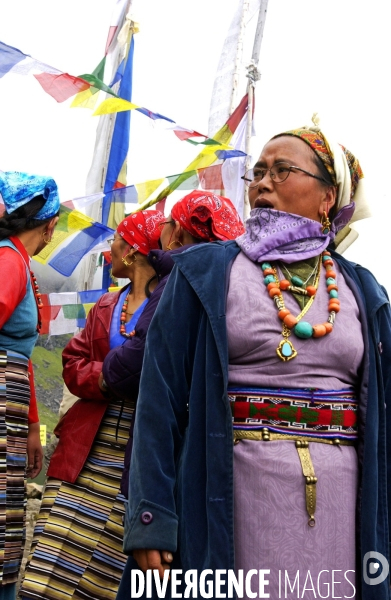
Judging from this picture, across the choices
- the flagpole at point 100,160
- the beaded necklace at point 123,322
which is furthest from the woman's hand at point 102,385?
the flagpole at point 100,160

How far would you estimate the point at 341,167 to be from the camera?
7.88 ft

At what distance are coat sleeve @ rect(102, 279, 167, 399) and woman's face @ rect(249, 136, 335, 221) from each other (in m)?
0.93

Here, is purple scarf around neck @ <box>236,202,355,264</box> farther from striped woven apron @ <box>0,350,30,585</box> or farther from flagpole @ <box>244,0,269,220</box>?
flagpole @ <box>244,0,269,220</box>

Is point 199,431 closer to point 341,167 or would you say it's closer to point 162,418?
point 162,418

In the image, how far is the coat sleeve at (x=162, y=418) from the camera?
74.2 inches

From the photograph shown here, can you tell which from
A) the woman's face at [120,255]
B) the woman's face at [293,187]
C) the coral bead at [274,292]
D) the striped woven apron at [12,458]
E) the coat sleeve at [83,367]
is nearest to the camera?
the coral bead at [274,292]

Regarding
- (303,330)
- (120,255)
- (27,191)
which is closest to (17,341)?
(27,191)

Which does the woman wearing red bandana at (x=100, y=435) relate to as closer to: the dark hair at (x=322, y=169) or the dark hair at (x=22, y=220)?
the dark hair at (x=22, y=220)

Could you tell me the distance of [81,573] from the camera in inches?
126

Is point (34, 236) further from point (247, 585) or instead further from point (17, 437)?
point (247, 585)

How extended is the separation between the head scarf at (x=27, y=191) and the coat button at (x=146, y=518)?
201cm

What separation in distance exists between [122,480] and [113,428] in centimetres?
34

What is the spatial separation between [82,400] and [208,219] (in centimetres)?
110

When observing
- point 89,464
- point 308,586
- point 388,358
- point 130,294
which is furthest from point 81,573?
point 388,358
